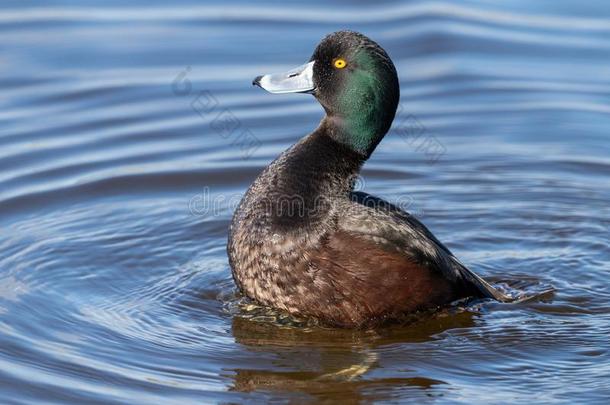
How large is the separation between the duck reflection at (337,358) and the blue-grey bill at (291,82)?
1.43 metres

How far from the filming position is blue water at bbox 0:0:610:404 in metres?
6.04

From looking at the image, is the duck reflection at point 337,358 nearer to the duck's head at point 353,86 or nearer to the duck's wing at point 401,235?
the duck's wing at point 401,235

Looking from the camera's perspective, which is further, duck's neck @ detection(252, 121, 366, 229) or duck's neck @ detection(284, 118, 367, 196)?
duck's neck @ detection(284, 118, 367, 196)

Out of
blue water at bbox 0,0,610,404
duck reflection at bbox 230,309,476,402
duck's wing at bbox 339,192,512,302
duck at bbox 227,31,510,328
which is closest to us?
duck reflection at bbox 230,309,476,402

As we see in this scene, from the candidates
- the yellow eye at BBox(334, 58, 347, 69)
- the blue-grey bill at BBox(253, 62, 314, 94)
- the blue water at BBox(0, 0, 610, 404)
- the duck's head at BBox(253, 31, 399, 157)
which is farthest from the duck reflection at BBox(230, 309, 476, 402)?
the yellow eye at BBox(334, 58, 347, 69)

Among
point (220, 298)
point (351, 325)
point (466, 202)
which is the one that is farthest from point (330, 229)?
point (466, 202)

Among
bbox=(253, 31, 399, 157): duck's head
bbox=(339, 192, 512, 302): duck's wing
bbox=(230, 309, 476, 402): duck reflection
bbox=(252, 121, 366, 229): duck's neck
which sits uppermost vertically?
bbox=(253, 31, 399, 157): duck's head

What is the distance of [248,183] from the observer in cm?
893

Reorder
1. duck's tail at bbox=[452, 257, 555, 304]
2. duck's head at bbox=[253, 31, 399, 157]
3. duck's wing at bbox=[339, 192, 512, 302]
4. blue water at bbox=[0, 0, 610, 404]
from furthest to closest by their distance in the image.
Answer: duck's tail at bbox=[452, 257, 555, 304]
duck's head at bbox=[253, 31, 399, 157]
duck's wing at bbox=[339, 192, 512, 302]
blue water at bbox=[0, 0, 610, 404]

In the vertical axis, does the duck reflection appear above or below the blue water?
below

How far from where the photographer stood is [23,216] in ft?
26.6

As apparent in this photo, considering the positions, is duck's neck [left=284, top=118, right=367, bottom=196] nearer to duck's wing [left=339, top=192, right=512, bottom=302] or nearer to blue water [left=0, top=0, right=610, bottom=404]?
duck's wing [left=339, top=192, right=512, bottom=302]

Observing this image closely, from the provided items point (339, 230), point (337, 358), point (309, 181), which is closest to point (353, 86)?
point (309, 181)

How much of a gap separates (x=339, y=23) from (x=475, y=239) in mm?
A: 4392
